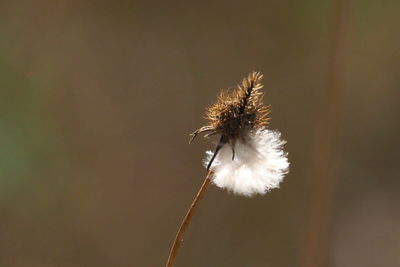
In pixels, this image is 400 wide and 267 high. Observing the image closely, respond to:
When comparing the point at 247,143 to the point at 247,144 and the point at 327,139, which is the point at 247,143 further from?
the point at 327,139

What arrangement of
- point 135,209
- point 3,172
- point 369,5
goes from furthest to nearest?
point 369,5 < point 135,209 < point 3,172

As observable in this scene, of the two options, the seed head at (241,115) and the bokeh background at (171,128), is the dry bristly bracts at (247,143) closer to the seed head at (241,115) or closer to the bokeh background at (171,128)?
the seed head at (241,115)

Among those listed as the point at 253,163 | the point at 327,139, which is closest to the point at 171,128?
the point at 327,139

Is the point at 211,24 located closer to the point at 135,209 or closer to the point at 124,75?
the point at 124,75

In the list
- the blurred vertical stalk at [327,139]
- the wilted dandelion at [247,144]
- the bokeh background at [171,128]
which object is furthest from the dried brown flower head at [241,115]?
the bokeh background at [171,128]

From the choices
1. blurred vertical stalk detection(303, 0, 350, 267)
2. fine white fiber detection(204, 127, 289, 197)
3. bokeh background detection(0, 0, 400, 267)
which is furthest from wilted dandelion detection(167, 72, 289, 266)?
bokeh background detection(0, 0, 400, 267)

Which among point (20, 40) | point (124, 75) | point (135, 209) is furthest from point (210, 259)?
point (20, 40)
